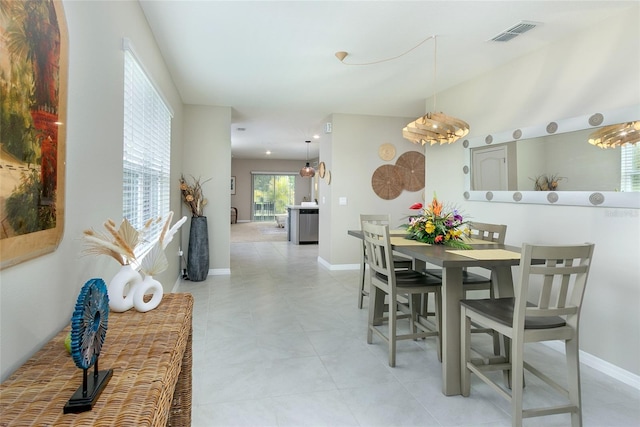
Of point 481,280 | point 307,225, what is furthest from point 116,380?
point 307,225

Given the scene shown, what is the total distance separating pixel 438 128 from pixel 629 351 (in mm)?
2062

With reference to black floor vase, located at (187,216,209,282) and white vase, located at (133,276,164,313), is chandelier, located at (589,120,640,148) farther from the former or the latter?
black floor vase, located at (187,216,209,282)

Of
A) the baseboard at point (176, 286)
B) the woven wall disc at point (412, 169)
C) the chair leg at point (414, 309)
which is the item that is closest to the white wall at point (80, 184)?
the chair leg at point (414, 309)

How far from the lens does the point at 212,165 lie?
5.26 metres

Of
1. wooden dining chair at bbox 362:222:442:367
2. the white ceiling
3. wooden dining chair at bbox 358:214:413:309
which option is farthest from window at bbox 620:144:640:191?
wooden dining chair at bbox 358:214:413:309

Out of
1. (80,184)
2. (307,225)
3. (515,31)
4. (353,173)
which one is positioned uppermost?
(515,31)

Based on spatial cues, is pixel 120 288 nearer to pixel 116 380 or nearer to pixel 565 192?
pixel 116 380

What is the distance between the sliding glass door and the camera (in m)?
14.4

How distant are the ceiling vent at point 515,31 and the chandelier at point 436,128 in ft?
1.63

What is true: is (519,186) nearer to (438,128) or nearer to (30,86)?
(438,128)

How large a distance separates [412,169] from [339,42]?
10.9ft

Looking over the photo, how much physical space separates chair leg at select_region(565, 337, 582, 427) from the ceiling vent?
226 centimetres

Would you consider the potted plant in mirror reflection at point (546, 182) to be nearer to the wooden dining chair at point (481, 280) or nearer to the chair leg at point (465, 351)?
the wooden dining chair at point (481, 280)

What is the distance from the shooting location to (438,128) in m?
3.03
